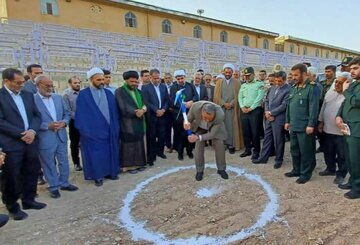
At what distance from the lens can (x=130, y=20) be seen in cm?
2047

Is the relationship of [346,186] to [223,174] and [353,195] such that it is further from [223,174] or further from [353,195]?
[223,174]

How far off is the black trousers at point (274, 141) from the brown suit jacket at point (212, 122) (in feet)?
3.68

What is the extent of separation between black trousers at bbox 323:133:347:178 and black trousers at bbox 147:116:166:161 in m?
3.12

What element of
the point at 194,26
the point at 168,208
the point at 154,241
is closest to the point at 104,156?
the point at 168,208

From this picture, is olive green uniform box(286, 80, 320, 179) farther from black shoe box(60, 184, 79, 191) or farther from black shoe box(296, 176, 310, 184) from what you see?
black shoe box(60, 184, 79, 191)

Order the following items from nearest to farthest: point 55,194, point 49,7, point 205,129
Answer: point 55,194 < point 205,129 < point 49,7

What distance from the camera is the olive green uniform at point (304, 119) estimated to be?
425cm

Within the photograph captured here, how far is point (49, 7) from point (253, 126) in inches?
642

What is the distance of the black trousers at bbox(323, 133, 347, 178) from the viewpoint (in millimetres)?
4364

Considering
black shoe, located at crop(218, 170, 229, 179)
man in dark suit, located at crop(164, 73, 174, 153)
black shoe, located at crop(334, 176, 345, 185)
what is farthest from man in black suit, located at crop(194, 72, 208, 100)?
black shoe, located at crop(334, 176, 345, 185)

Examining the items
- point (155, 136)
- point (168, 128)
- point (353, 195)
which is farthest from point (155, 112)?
point (353, 195)

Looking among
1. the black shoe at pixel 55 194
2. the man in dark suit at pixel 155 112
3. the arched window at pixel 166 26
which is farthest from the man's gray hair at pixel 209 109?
the arched window at pixel 166 26

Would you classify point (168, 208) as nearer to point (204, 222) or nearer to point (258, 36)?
point (204, 222)

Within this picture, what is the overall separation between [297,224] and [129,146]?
10.3ft
